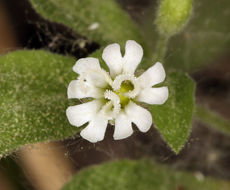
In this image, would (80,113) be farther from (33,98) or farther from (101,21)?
(101,21)

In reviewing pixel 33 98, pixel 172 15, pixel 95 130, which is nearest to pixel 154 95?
pixel 95 130

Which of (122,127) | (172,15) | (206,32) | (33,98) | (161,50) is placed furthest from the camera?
(206,32)

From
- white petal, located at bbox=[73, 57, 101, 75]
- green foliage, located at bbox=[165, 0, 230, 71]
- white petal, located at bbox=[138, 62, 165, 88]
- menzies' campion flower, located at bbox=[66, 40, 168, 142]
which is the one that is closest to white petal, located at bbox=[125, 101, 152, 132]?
menzies' campion flower, located at bbox=[66, 40, 168, 142]

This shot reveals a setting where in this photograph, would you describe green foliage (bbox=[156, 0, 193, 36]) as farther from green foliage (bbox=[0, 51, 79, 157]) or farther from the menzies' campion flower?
green foliage (bbox=[0, 51, 79, 157])

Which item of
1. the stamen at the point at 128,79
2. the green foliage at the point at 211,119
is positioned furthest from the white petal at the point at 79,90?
the green foliage at the point at 211,119

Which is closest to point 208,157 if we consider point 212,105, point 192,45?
point 212,105

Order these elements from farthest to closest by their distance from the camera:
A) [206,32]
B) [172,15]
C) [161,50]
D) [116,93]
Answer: [206,32] → [161,50] → [172,15] → [116,93]

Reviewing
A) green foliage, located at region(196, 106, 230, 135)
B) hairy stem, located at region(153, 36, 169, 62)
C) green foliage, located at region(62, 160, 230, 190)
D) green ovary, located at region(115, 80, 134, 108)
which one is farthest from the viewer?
green foliage, located at region(196, 106, 230, 135)
